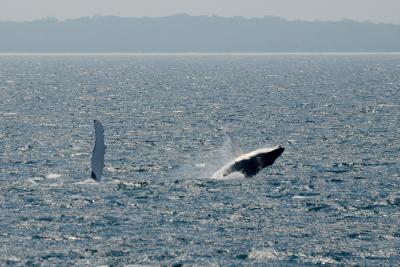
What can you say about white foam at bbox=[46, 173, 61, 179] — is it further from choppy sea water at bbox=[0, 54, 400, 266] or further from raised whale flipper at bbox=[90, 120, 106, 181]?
raised whale flipper at bbox=[90, 120, 106, 181]

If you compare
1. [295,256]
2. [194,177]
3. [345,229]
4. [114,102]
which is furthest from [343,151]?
[114,102]

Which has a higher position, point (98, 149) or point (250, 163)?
point (98, 149)

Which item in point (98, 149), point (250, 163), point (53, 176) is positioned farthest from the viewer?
point (53, 176)

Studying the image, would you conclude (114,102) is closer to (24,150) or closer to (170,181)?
(24,150)

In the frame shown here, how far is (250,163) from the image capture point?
1734 inches

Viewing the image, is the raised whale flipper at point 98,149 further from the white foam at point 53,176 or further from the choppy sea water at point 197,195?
the white foam at point 53,176

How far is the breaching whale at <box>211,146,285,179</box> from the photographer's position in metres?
41.3

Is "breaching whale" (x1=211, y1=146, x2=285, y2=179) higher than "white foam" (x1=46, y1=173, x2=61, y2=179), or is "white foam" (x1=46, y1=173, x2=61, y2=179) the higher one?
"breaching whale" (x1=211, y1=146, x2=285, y2=179)

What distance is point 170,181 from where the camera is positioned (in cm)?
4872

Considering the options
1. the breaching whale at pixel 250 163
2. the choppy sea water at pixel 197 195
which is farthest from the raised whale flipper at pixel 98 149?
the breaching whale at pixel 250 163

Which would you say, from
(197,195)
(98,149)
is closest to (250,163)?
(197,195)

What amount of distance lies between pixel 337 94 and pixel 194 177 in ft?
301

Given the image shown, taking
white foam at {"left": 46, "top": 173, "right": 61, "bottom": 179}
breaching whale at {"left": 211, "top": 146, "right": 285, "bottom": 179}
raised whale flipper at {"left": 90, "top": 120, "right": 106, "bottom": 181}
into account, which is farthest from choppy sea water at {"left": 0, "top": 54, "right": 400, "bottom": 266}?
raised whale flipper at {"left": 90, "top": 120, "right": 106, "bottom": 181}

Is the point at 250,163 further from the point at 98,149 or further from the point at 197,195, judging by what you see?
the point at 98,149
